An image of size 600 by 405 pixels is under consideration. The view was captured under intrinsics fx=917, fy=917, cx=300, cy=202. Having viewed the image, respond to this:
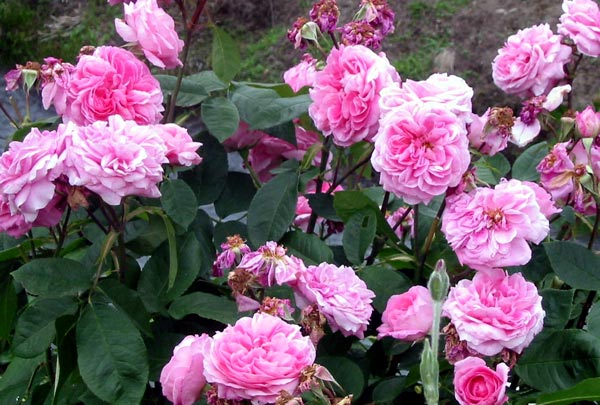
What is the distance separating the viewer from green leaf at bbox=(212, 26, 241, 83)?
3.62 feet

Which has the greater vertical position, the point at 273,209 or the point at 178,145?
the point at 178,145

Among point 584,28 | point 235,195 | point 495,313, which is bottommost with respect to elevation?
point 235,195

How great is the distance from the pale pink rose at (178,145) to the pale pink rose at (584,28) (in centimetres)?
47

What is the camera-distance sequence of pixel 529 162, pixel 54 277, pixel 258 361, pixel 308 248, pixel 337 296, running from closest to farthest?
pixel 258 361 → pixel 337 296 → pixel 54 277 → pixel 308 248 → pixel 529 162

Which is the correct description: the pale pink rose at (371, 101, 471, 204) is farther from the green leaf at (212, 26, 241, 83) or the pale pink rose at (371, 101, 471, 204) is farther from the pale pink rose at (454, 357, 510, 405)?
the green leaf at (212, 26, 241, 83)

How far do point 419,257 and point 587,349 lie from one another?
22cm

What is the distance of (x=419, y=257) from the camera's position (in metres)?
1.00

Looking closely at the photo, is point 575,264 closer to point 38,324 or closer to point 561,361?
point 561,361

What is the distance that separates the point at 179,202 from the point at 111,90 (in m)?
→ 0.14

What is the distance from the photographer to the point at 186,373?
0.74m

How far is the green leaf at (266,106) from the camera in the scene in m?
1.07

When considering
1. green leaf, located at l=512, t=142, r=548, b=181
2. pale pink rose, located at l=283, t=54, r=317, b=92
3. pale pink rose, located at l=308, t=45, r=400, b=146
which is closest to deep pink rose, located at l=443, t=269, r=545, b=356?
pale pink rose, located at l=308, t=45, r=400, b=146

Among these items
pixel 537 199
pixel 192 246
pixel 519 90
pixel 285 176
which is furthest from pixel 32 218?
pixel 519 90

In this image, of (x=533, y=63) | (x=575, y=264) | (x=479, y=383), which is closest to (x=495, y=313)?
(x=479, y=383)
